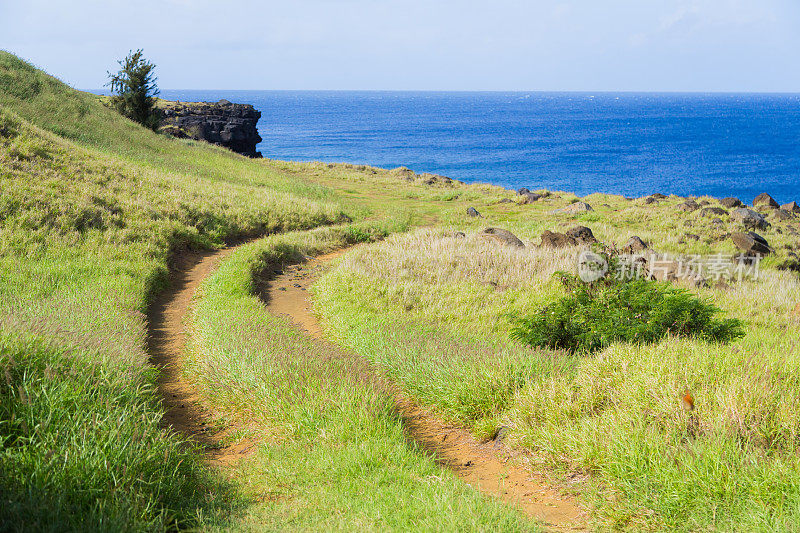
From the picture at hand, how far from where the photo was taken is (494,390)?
595 cm

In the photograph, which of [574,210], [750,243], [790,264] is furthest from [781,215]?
[574,210]

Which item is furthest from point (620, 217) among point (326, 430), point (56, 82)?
point (56, 82)

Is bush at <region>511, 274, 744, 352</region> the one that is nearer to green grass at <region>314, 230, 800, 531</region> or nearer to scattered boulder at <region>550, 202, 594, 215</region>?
green grass at <region>314, 230, 800, 531</region>

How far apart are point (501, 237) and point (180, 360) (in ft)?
35.3

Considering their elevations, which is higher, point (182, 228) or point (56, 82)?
point (56, 82)

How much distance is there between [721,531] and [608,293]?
19.3 feet

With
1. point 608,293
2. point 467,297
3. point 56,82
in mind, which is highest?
point 56,82

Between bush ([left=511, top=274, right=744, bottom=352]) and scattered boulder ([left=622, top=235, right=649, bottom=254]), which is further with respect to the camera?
scattered boulder ([left=622, top=235, right=649, bottom=254])

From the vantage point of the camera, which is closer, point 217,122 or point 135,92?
point 135,92

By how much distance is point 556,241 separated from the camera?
16.5 meters

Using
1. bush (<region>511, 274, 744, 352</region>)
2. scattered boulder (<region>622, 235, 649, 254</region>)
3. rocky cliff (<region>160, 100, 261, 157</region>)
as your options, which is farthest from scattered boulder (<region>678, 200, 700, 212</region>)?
rocky cliff (<region>160, 100, 261, 157</region>)

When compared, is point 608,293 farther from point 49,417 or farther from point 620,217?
point 620,217

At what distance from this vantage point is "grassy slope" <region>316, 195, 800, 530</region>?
3650mm

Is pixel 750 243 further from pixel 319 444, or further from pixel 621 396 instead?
pixel 319 444
